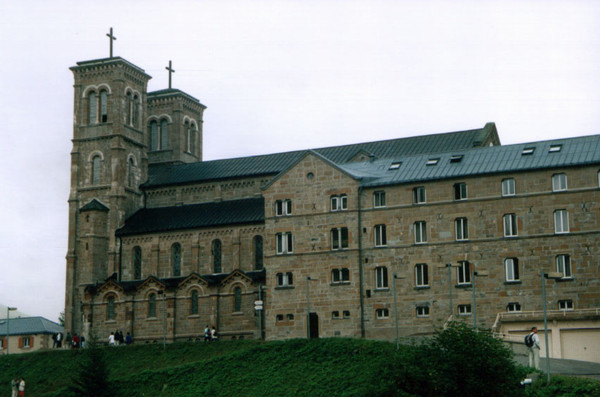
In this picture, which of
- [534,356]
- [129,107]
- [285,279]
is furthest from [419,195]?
[129,107]

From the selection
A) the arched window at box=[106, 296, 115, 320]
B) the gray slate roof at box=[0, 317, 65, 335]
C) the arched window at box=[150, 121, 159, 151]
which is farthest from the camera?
the gray slate roof at box=[0, 317, 65, 335]

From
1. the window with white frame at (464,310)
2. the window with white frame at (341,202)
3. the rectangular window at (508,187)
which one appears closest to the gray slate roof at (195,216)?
the window with white frame at (341,202)

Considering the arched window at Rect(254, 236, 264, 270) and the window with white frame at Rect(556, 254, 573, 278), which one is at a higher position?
the arched window at Rect(254, 236, 264, 270)

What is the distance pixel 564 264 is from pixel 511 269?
12.6 ft

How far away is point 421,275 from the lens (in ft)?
267

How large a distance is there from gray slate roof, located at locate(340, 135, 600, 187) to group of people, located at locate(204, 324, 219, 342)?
17.8m

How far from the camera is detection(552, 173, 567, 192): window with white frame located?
256ft

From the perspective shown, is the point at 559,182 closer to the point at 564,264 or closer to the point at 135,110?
the point at 564,264

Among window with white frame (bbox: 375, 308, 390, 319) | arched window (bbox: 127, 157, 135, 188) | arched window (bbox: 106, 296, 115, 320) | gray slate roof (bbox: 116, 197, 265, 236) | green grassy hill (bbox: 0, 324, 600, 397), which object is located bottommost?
green grassy hill (bbox: 0, 324, 600, 397)

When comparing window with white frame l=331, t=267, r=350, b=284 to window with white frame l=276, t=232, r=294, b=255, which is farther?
window with white frame l=276, t=232, r=294, b=255

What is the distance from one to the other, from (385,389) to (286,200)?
108ft

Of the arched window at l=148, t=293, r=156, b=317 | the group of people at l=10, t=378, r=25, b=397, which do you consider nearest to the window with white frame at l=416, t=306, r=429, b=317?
the arched window at l=148, t=293, r=156, b=317

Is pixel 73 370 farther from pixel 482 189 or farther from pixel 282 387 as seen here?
pixel 482 189

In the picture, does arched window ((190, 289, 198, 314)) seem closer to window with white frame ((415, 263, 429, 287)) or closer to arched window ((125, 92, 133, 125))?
arched window ((125, 92, 133, 125))
